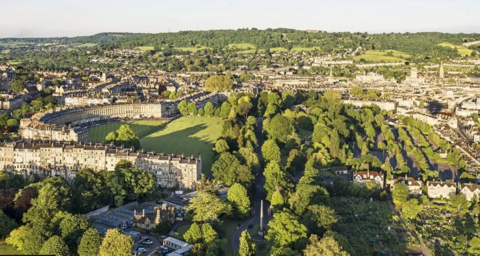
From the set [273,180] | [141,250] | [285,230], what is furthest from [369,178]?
[141,250]

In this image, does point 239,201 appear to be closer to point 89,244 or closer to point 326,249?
point 326,249

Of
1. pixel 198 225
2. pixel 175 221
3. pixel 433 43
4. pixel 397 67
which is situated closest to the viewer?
pixel 198 225

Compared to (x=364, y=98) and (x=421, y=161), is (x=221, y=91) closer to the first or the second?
(x=364, y=98)

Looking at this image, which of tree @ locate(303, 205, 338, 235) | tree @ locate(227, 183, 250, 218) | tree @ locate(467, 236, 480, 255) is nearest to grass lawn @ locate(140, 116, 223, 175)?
tree @ locate(227, 183, 250, 218)

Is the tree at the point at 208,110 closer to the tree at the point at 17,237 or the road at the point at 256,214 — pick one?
the road at the point at 256,214

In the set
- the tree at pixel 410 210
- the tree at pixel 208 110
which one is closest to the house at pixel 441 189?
the tree at pixel 410 210

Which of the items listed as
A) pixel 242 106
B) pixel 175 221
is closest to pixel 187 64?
pixel 242 106

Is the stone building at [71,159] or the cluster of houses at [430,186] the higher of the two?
the stone building at [71,159]

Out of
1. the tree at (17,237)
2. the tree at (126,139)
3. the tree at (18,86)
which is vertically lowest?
the tree at (17,237)
